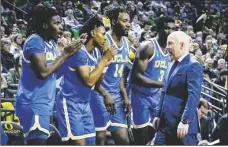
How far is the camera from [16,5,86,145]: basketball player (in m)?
6.30

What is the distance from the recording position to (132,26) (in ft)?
23.1

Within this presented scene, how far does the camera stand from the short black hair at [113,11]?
22.7ft

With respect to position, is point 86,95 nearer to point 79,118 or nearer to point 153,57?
point 79,118

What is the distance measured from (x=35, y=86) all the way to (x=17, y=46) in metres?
0.49

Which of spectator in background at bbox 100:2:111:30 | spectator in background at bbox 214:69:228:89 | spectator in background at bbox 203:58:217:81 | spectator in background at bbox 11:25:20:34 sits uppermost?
spectator in background at bbox 100:2:111:30

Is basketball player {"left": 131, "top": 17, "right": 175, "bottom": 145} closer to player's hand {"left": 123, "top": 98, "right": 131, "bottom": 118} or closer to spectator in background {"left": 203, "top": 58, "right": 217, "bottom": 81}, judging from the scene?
player's hand {"left": 123, "top": 98, "right": 131, "bottom": 118}

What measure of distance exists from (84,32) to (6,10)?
834 mm

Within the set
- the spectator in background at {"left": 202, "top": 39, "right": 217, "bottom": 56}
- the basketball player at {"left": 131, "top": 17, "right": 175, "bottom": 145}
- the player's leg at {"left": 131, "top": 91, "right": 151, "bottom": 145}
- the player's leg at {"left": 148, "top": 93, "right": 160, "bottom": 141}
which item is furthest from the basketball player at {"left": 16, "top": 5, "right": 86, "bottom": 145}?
the spectator in background at {"left": 202, "top": 39, "right": 217, "bottom": 56}

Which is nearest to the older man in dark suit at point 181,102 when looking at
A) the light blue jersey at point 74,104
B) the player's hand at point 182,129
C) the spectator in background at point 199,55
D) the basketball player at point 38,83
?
the player's hand at point 182,129

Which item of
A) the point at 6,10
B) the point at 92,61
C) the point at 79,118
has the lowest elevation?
the point at 79,118

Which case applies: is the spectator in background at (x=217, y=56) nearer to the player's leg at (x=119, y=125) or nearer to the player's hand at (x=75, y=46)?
the player's leg at (x=119, y=125)

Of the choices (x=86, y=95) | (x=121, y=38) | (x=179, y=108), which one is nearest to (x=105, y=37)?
(x=121, y=38)

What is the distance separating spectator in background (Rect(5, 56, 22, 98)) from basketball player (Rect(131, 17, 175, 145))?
4.01ft

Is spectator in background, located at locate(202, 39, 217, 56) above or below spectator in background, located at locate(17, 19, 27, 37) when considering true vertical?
below
